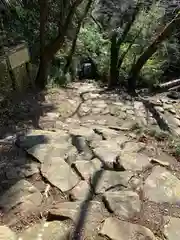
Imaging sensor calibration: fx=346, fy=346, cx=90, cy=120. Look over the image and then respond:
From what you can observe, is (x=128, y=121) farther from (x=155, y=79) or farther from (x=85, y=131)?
(x=155, y=79)

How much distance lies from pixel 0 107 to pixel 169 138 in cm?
245

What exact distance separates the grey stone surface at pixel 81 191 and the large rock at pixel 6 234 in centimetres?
63

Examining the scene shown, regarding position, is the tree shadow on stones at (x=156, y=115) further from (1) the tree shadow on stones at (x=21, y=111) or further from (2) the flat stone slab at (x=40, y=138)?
(2) the flat stone slab at (x=40, y=138)

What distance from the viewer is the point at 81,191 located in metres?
2.91

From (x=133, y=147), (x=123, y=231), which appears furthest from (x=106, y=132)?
(x=123, y=231)

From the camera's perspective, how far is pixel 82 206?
2.69 meters

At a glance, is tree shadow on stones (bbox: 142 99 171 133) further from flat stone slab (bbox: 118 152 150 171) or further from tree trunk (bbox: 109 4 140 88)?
flat stone slab (bbox: 118 152 150 171)

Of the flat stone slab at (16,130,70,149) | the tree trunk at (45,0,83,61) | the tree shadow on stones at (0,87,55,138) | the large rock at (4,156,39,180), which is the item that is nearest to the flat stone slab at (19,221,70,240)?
the large rock at (4,156,39,180)

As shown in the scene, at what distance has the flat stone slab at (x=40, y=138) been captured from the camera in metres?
3.75

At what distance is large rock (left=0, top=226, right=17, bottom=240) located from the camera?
7.48 feet

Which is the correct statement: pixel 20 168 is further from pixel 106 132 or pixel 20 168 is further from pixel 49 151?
pixel 106 132

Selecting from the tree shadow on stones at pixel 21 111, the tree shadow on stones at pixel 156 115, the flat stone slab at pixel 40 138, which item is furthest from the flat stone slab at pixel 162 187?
the tree shadow on stones at pixel 156 115

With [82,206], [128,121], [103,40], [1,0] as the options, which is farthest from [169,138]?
[103,40]

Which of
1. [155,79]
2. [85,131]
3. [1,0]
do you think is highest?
[1,0]
